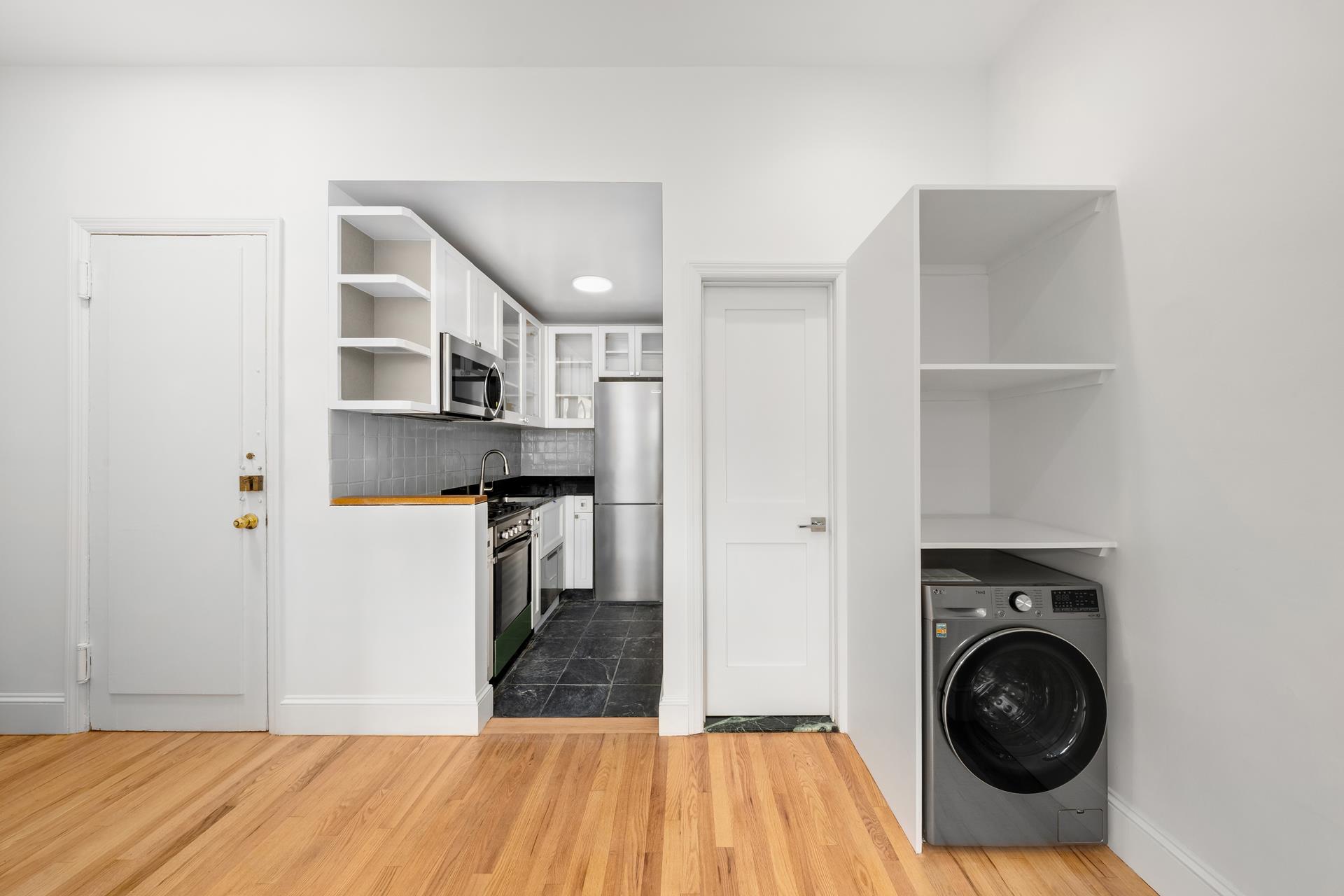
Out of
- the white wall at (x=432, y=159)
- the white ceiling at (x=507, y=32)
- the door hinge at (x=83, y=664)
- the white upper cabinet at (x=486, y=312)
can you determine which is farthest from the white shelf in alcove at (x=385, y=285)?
the door hinge at (x=83, y=664)

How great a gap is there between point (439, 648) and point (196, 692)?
103cm

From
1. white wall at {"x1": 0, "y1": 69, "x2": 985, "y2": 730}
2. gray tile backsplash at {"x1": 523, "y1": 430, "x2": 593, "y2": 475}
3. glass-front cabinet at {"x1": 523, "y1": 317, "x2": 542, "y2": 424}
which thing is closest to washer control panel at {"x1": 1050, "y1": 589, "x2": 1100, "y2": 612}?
white wall at {"x1": 0, "y1": 69, "x2": 985, "y2": 730}

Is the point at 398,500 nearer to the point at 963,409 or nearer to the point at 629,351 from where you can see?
the point at 963,409

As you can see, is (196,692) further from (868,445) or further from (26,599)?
(868,445)

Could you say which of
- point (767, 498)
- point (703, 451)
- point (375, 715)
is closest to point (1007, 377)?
point (767, 498)

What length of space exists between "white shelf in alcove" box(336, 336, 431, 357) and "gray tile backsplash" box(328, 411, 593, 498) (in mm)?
304

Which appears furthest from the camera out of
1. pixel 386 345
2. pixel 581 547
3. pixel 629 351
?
pixel 629 351

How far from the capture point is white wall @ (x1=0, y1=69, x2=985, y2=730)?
93.3 inches

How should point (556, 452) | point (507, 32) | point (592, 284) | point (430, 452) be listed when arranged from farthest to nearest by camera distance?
point (556, 452)
point (592, 284)
point (430, 452)
point (507, 32)

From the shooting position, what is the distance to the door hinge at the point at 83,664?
235 centimetres

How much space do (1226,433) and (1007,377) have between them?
589 millimetres

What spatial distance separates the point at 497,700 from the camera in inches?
108

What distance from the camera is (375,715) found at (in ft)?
7.82

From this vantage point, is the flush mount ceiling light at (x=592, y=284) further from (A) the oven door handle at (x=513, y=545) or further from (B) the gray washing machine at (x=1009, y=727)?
(B) the gray washing machine at (x=1009, y=727)
